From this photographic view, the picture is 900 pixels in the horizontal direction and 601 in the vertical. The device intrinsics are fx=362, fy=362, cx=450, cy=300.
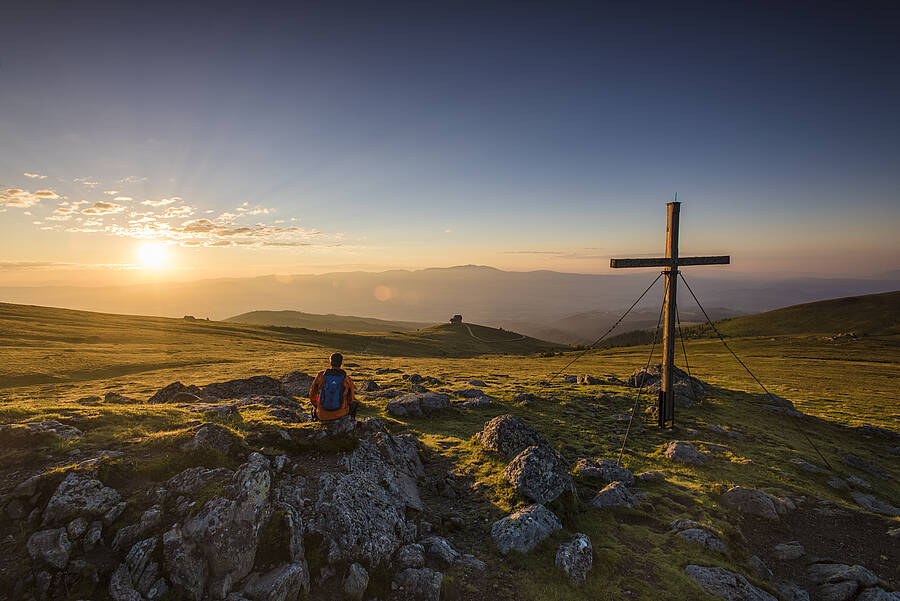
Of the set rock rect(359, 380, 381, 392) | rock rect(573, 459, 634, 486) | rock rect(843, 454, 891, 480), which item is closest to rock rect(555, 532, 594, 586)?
rock rect(573, 459, 634, 486)

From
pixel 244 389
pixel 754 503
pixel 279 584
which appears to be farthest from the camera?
pixel 244 389

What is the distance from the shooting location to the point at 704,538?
10156mm

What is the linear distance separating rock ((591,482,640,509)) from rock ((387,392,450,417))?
36.1 feet

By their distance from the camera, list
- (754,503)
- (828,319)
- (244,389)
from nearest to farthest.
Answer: (754,503), (244,389), (828,319)

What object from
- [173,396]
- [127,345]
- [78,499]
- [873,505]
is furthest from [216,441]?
[127,345]

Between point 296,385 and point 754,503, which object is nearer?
point 754,503

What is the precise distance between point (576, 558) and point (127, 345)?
217ft

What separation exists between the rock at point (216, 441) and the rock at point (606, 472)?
12.0m

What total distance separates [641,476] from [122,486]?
16421 mm

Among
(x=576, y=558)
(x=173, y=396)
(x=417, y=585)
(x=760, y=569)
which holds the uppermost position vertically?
(x=173, y=396)

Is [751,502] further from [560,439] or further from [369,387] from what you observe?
[369,387]

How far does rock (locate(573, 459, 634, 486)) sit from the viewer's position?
13844 millimetres

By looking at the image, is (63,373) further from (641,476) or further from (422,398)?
(641,476)

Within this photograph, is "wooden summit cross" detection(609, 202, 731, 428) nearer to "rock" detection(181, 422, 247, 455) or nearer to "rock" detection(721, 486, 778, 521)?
"rock" detection(721, 486, 778, 521)
